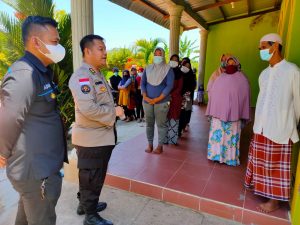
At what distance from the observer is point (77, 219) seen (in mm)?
2209

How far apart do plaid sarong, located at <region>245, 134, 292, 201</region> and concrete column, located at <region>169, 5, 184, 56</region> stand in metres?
4.56

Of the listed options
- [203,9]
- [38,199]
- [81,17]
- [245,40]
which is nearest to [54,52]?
[38,199]

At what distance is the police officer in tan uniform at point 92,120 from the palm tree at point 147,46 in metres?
13.2

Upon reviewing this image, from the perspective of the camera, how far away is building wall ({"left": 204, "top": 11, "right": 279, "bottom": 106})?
27.8 feet

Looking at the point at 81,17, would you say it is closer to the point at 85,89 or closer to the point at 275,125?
the point at 85,89

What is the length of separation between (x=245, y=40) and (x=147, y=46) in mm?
7546

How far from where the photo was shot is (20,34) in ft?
13.0

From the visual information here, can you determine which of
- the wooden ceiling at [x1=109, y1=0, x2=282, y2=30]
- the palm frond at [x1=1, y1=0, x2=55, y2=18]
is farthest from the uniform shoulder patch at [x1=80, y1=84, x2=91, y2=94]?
the wooden ceiling at [x1=109, y1=0, x2=282, y2=30]

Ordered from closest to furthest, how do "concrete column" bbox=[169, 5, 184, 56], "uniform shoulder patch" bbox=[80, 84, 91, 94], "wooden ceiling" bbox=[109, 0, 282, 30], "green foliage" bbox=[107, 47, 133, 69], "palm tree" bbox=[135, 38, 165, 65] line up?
"uniform shoulder patch" bbox=[80, 84, 91, 94]
"concrete column" bbox=[169, 5, 184, 56]
"wooden ceiling" bbox=[109, 0, 282, 30]
"palm tree" bbox=[135, 38, 165, 65]
"green foliage" bbox=[107, 47, 133, 69]

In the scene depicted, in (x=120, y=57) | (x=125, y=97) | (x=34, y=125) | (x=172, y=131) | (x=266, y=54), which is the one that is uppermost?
(x=120, y=57)

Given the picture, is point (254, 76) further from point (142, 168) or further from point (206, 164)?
point (142, 168)

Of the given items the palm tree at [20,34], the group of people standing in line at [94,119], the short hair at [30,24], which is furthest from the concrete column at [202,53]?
the short hair at [30,24]

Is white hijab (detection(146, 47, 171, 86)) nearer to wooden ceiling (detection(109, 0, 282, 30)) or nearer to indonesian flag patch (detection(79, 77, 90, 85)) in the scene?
indonesian flag patch (detection(79, 77, 90, 85))

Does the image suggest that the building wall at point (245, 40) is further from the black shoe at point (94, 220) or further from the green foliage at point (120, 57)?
the green foliage at point (120, 57)
